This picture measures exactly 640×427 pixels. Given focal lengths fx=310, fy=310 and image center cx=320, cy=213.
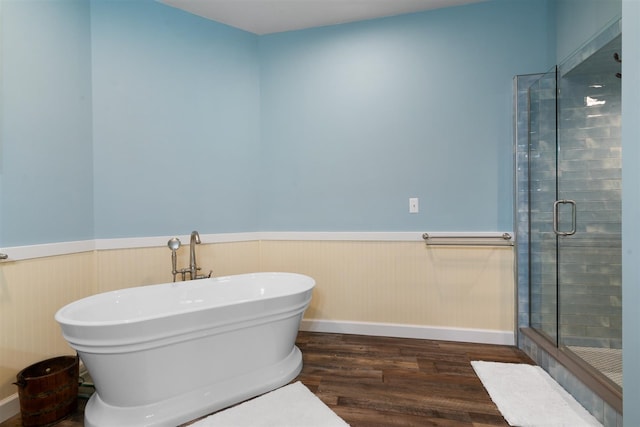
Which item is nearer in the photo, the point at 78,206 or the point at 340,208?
the point at 78,206

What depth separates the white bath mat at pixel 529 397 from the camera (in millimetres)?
1501

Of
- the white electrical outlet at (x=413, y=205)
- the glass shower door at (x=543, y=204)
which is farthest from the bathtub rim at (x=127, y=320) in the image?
the glass shower door at (x=543, y=204)

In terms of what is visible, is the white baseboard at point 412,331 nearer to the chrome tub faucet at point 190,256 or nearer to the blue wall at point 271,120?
the blue wall at point 271,120

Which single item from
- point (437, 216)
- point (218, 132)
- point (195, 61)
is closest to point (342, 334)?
point (437, 216)

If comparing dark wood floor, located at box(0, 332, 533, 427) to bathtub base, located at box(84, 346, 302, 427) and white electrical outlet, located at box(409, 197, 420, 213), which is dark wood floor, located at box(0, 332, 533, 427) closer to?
bathtub base, located at box(84, 346, 302, 427)

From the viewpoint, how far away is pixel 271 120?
2.73m

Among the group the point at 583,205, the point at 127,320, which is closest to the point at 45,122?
the point at 127,320

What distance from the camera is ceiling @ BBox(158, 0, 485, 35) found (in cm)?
233

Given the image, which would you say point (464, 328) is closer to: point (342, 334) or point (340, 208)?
point (342, 334)

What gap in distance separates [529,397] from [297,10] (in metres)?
2.98

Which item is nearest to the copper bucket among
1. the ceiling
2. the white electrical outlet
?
the white electrical outlet

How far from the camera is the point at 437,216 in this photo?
2471 millimetres

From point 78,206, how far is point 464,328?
2888 millimetres

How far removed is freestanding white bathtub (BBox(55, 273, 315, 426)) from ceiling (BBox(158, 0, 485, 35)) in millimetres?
2083
